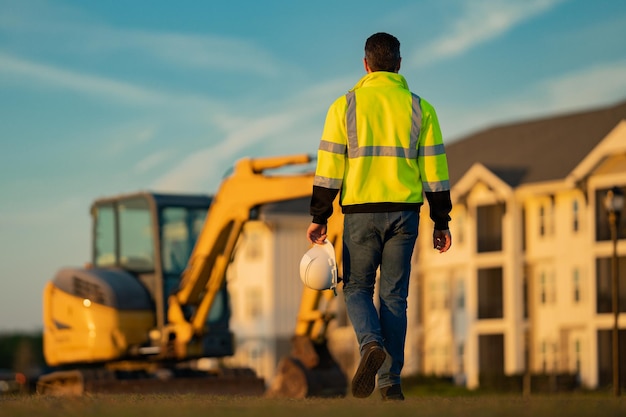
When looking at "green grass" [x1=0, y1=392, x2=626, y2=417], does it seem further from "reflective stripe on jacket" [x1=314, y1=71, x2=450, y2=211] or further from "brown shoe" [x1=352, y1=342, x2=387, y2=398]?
"reflective stripe on jacket" [x1=314, y1=71, x2=450, y2=211]

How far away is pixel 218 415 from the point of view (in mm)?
7602

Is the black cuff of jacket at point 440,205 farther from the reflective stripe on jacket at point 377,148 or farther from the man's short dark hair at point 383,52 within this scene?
the man's short dark hair at point 383,52

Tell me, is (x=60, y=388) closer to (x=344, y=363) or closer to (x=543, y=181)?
(x=543, y=181)

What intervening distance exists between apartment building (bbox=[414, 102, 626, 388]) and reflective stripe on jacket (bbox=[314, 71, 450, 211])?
4210 centimetres

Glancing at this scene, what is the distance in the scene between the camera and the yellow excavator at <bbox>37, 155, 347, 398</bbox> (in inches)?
963

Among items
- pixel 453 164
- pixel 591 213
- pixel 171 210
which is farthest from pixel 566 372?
pixel 171 210

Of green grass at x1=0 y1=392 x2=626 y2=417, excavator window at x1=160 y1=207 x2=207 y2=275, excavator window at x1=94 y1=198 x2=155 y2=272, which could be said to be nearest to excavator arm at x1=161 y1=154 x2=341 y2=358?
excavator window at x1=160 y1=207 x2=207 y2=275

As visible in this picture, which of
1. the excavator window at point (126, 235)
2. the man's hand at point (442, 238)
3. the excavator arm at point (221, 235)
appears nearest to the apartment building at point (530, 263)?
the excavator window at point (126, 235)

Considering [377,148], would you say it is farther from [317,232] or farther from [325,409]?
[325,409]

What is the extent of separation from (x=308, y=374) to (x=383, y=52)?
1323cm

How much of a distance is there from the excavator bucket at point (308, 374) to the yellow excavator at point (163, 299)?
33 mm

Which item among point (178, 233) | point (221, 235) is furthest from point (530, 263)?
point (221, 235)

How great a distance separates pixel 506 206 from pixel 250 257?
2016 cm

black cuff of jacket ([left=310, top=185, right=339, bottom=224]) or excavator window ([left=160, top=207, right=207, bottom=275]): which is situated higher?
excavator window ([left=160, top=207, right=207, bottom=275])
